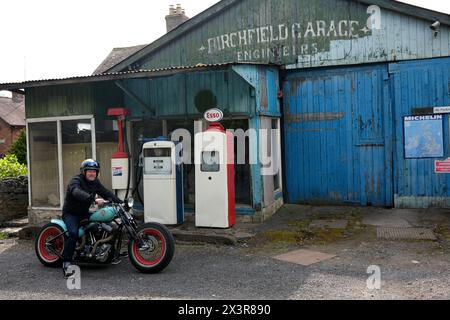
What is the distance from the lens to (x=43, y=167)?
11219 millimetres

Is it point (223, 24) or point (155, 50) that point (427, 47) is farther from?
point (155, 50)

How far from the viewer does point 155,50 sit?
12109 mm

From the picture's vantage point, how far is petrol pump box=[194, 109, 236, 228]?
9.02 m

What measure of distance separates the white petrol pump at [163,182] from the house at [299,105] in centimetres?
95

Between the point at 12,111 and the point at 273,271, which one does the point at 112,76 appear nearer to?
the point at 273,271

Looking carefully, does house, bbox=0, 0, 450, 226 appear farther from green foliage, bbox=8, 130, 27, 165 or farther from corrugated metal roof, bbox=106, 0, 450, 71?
green foliage, bbox=8, 130, 27, 165

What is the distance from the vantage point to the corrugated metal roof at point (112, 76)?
877 centimetres

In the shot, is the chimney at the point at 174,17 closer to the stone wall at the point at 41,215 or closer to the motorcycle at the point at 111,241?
the stone wall at the point at 41,215

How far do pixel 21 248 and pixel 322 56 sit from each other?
7.42m

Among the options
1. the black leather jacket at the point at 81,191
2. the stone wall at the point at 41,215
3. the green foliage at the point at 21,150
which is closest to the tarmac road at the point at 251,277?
the black leather jacket at the point at 81,191

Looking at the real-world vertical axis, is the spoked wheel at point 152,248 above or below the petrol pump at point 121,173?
below

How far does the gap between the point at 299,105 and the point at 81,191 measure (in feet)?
19.0

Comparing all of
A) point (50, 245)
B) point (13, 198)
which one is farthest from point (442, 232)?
point (13, 198)

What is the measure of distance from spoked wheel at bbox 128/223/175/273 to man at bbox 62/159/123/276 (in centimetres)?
72
